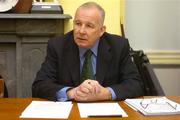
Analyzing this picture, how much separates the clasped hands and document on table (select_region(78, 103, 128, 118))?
2.7 inches

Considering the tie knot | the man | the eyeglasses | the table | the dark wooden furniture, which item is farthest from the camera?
the dark wooden furniture

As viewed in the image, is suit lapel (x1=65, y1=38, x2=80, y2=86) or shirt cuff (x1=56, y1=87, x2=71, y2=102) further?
suit lapel (x1=65, y1=38, x2=80, y2=86)

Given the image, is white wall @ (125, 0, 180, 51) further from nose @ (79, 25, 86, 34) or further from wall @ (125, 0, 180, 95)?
nose @ (79, 25, 86, 34)

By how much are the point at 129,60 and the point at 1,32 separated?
159cm

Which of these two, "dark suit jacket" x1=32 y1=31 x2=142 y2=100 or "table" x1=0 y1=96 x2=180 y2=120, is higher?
"dark suit jacket" x1=32 y1=31 x2=142 y2=100

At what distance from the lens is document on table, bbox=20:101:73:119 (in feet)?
4.92

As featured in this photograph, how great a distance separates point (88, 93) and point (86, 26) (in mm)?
557

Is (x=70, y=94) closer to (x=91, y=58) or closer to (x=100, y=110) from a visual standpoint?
(x=100, y=110)

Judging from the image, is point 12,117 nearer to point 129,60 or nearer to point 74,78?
point 74,78

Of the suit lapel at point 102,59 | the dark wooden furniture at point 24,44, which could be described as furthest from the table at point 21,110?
the dark wooden furniture at point 24,44

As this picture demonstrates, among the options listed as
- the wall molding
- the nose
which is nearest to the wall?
the wall molding

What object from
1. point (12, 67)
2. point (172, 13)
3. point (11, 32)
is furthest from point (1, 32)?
point (172, 13)

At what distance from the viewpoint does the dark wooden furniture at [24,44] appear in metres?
3.30

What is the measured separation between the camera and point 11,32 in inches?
132
